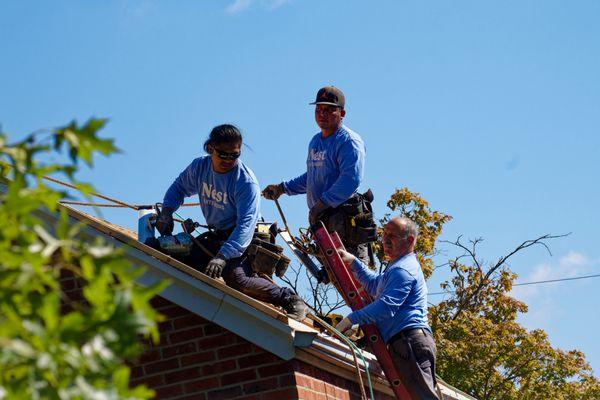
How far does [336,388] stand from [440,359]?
530 inches

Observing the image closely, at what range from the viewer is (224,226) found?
8297 millimetres

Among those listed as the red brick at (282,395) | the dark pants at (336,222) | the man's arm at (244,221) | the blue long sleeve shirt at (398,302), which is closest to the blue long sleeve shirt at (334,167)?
the dark pants at (336,222)

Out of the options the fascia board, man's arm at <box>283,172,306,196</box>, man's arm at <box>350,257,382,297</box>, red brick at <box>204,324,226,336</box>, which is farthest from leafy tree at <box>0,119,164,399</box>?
man's arm at <box>283,172,306,196</box>

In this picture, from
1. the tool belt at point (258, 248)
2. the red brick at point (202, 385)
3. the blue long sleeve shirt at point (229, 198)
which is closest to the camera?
the red brick at point (202, 385)

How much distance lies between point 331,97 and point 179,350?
2316mm

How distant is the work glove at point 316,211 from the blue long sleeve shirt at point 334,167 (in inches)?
1.5

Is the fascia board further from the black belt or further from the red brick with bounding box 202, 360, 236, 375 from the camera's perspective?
the black belt

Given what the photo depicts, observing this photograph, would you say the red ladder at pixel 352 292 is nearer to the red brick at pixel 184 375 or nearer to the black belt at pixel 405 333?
the black belt at pixel 405 333

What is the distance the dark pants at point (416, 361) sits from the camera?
7.43 meters

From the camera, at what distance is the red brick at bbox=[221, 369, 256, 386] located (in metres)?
7.55

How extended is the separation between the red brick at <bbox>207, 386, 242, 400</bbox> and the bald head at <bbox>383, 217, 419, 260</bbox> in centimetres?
140

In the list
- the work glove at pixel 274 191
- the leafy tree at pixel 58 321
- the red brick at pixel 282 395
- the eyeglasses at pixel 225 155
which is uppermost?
the work glove at pixel 274 191

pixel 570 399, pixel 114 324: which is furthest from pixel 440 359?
pixel 114 324

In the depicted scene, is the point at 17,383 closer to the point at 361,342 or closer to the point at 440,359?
the point at 361,342
